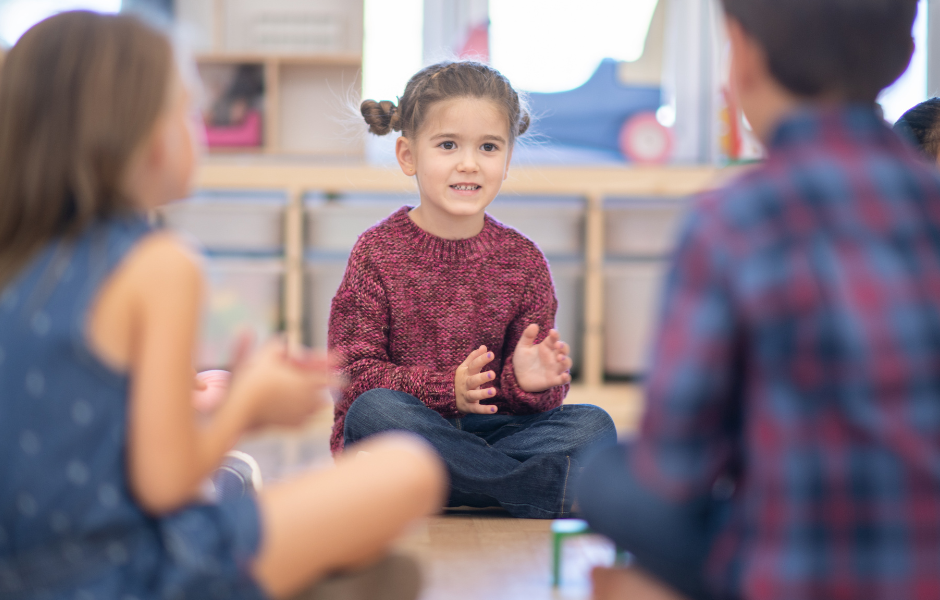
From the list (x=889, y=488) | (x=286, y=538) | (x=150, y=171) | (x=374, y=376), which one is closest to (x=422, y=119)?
(x=374, y=376)

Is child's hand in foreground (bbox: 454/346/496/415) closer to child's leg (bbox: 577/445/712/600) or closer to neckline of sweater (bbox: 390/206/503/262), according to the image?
neckline of sweater (bbox: 390/206/503/262)

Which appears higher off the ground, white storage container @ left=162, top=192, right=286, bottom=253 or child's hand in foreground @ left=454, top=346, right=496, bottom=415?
white storage container @ left=162, top=192, right=286, bottom=253

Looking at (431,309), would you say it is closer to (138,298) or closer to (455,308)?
(455,308)

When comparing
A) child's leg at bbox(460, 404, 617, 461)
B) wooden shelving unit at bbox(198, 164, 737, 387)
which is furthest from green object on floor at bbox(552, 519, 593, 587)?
wooden shelving unit at bbox(198, 164, 737, 387)

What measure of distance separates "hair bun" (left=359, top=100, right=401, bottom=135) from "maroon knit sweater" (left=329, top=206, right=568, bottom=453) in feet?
0.53

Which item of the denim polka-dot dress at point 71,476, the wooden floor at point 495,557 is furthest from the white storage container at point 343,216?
the denim polka-dot dress at point 71,476

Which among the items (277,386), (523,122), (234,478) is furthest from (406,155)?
(277,386)

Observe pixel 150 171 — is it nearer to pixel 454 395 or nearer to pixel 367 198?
pixel 454 395

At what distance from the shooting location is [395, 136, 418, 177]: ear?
156 cm

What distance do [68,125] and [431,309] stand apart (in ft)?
2.92

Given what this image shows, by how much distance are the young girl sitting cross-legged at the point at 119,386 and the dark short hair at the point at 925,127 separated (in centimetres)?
116

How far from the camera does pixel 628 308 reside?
2.60m

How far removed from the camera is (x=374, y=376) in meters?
1.42

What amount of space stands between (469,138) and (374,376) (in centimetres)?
42
